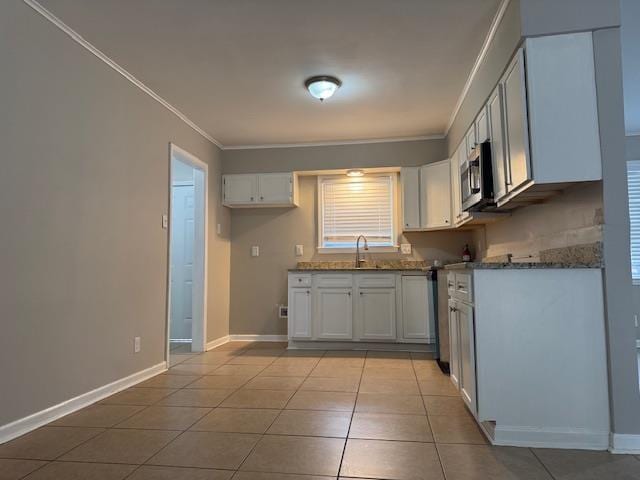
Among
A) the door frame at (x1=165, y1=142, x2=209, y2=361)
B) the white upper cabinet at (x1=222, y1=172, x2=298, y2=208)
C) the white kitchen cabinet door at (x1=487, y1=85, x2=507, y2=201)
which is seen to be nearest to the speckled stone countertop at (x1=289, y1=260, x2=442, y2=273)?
the white upper cabinet at (x1=222, y1=172, x2=298, y2=208)

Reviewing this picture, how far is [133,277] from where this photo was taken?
337 centimetres

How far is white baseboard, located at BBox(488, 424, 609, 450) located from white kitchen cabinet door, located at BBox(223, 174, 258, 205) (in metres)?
3.83

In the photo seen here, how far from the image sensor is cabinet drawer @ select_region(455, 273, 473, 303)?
230 centimetres

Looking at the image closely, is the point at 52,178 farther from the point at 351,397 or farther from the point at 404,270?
the point at 404,270

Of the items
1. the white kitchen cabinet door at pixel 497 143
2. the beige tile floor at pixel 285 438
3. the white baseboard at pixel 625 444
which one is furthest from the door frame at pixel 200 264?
the white baseboard at pixel 625 444

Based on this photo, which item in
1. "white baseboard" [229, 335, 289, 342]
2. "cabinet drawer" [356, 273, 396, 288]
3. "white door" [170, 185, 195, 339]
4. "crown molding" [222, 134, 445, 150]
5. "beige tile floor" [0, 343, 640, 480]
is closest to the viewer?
"beige tile floor" [0, 343, 640, 480]

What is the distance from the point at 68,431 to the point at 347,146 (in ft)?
13.0

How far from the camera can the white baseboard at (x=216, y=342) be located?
4.77 m

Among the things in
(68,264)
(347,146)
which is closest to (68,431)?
→ (68,264)

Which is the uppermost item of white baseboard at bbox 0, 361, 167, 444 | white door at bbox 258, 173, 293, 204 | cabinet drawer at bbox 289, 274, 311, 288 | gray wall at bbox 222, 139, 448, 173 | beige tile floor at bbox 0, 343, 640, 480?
gray wall at bbox 222, 139, 448, 173

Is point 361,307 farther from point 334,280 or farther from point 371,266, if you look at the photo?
point 371,266

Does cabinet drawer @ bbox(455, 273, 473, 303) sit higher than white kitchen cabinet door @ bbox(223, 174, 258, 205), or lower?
lower

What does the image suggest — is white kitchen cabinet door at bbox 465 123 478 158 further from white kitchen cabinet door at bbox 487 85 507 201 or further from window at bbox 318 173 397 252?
window at bbox 318 173 397 252

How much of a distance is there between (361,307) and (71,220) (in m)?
2.94
